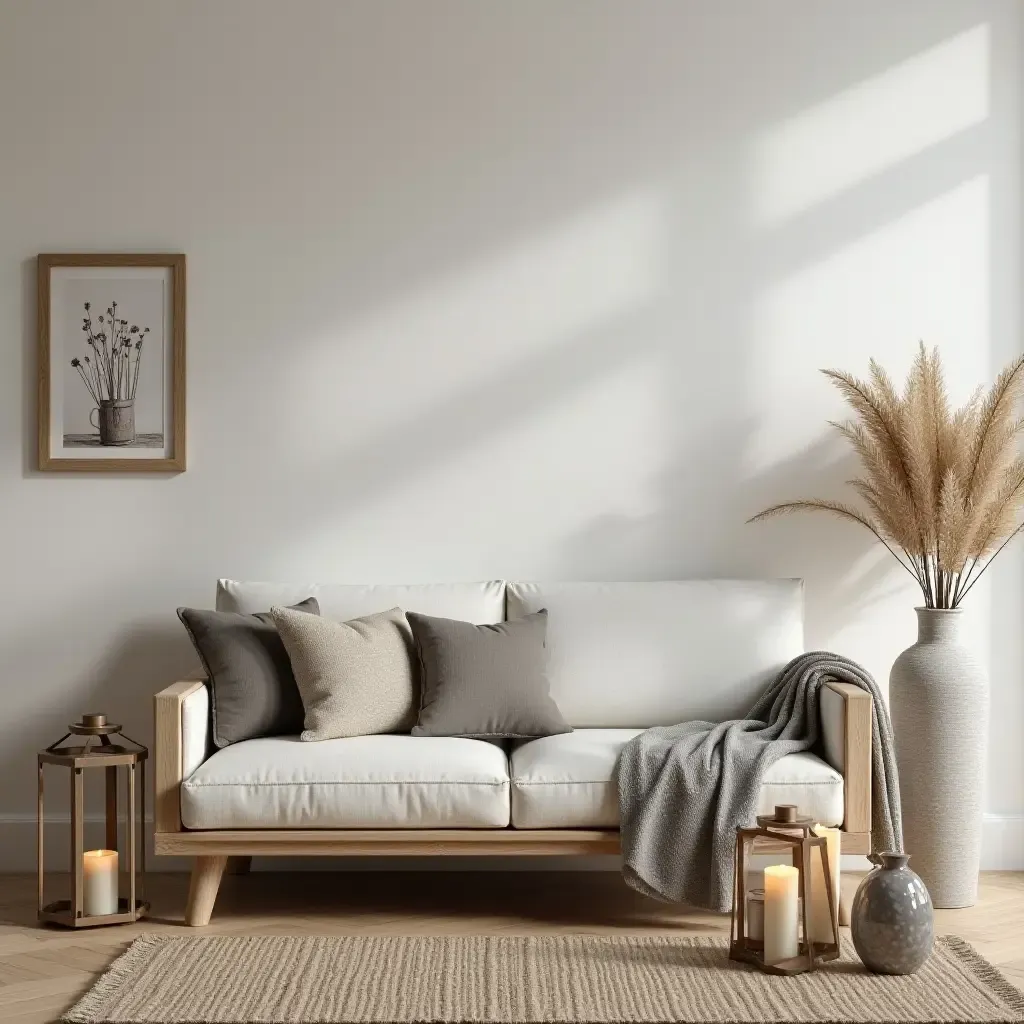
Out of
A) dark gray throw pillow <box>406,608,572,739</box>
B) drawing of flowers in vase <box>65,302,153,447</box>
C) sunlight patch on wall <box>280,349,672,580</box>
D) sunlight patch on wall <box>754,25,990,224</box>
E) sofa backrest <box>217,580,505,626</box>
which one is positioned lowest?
dark gray throw pillow <box>406,608,572,739</box>

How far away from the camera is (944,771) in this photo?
361 cm

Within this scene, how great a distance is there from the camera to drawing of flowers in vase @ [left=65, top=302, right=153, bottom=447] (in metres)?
A: 4.07

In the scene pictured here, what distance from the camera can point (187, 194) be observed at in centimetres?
409

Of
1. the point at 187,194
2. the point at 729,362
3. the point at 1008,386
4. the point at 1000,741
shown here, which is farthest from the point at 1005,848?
the point at 187,194

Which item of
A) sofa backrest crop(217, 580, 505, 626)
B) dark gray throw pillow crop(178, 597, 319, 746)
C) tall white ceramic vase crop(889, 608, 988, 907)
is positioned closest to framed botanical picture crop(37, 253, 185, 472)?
sofa backrest crop(217, 580, 505, 626)

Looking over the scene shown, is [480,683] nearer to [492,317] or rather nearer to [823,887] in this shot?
[823,887]

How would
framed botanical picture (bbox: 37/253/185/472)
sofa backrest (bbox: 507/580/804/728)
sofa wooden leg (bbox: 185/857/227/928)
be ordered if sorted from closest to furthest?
1. sofa wooden leg (bbox: 185/857/227/928)
2. sofa backrest (bbox: 507/580/804/728)
3. framed botanical picture (bbox: 37/253/185/472)

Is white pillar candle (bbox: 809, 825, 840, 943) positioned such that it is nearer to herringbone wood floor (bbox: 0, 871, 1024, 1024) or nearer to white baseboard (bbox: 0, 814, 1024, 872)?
herringbone wood floor (bbox: 0, 871, 1024, 1024)

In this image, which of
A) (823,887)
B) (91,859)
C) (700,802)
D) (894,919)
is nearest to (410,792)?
(700,802)

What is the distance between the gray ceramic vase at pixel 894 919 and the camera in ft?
9.39

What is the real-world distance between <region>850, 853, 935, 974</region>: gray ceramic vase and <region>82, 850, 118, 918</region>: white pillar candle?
1.93 metres

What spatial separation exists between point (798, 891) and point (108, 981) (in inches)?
63.4

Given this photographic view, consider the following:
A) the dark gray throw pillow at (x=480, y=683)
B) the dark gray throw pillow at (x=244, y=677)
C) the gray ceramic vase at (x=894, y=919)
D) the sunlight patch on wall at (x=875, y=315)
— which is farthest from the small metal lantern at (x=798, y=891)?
the sunlight patch on wall at (x=875, y=315)

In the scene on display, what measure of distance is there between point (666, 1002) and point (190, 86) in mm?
3105
